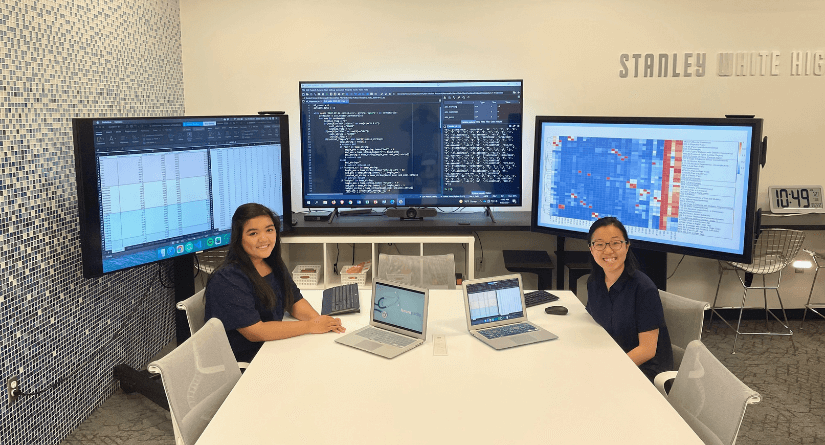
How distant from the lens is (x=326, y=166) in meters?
4.70

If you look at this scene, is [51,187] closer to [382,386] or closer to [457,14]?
[382,386]

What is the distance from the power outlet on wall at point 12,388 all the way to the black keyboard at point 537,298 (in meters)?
2.33

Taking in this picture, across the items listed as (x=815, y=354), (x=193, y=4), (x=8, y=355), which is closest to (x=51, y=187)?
(x=8, y=355)

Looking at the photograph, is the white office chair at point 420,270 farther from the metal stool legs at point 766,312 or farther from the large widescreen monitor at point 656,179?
the metal stool legs at point 766,312

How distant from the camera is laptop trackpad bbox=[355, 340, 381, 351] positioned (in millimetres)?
2662

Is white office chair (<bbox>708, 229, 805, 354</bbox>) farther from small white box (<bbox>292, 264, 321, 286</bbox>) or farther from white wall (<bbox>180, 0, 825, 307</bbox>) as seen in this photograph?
small white box (<bbox>292, 264, 321, 286</bbox>)

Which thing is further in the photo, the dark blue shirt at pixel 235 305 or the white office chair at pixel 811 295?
the white office chair at pixel 811 295

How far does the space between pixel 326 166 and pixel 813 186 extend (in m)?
3.54

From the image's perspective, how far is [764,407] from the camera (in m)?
3.80

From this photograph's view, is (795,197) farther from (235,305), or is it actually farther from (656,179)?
(235,305)

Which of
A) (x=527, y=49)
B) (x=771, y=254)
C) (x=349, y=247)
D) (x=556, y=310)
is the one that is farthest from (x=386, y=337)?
(x=771, y=254)

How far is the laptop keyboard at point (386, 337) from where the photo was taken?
271 cm

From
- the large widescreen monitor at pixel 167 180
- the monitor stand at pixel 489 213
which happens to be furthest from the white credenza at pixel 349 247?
the large widescreen monitor at pixel 167 180

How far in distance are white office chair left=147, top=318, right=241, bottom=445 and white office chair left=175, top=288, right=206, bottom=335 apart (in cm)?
47
